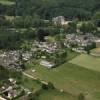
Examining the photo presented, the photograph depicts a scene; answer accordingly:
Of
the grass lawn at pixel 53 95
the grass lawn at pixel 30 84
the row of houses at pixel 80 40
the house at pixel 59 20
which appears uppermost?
the house at pixel 59 20

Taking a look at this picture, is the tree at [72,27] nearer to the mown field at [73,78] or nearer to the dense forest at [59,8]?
the dense forest at [59,8]

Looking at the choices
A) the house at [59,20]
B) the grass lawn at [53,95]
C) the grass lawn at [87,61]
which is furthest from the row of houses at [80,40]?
the grass lawn at [53,95]

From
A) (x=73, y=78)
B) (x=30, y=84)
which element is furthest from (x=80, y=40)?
(x=30, y=84)

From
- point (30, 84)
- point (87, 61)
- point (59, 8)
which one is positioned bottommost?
point (30, 84)

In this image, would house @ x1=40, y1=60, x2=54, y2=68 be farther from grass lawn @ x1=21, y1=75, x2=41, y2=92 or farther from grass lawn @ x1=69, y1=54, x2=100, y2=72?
grass lawn @ x1=21, y1=75, x2=41, y2=92

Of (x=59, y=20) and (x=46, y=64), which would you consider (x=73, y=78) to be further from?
(x=59, y=20)

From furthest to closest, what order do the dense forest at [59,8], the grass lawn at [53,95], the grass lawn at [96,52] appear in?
the dense forest at [59,8], the grass lawn at [96,52], the grass lawn at [53,95]

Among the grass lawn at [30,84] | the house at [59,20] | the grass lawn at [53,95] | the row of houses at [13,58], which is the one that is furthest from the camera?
the house at [59,20]

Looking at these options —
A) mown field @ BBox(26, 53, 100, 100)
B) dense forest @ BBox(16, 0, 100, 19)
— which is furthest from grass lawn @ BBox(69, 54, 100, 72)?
dense forest @ BBox(16, 0, 100, 19)
